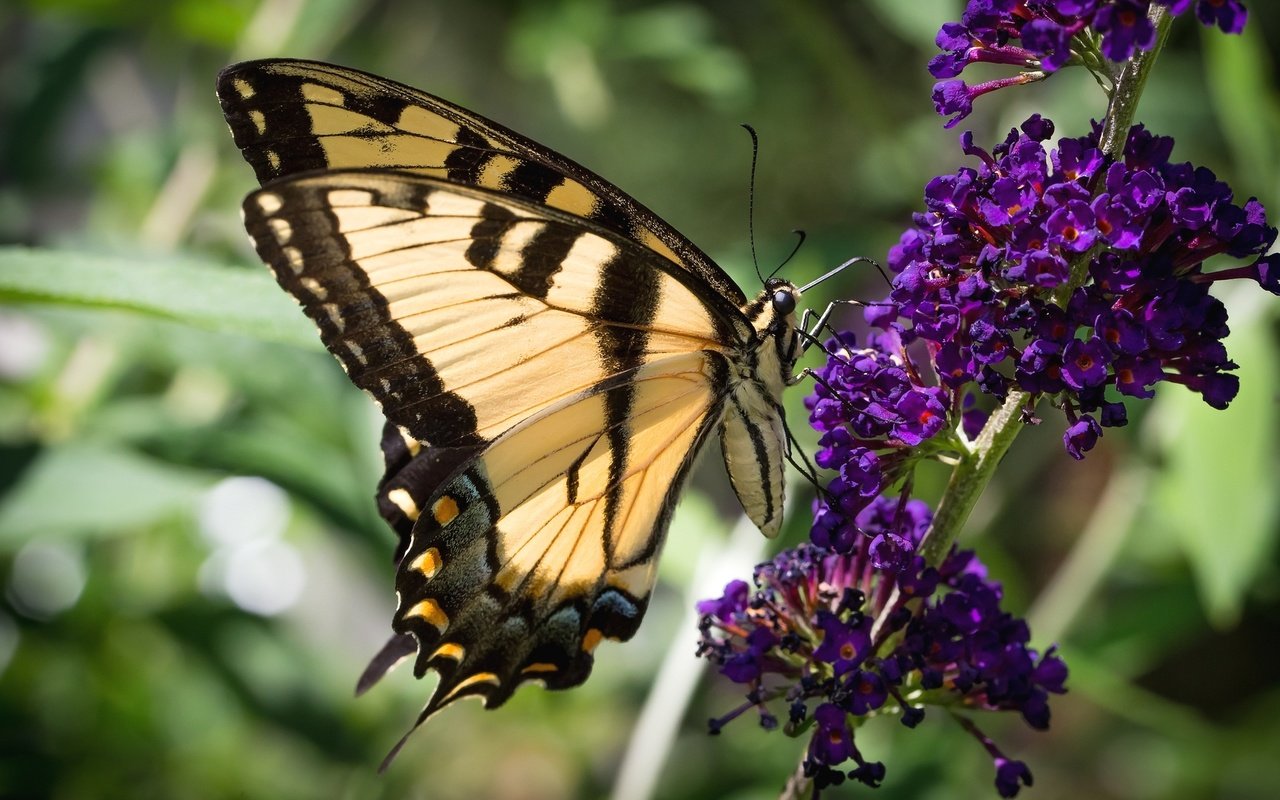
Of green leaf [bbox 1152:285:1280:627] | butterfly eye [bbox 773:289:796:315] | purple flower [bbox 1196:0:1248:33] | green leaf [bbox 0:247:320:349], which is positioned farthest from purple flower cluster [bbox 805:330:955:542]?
green leaf [bbox 1152:285:1280:627]

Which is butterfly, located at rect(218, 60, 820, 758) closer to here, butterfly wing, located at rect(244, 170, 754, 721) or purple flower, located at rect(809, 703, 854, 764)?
butterfly wing, located at rect(244, 170, 754, 721)

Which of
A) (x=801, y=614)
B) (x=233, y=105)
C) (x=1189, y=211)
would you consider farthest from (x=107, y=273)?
(x=1189, y=211)

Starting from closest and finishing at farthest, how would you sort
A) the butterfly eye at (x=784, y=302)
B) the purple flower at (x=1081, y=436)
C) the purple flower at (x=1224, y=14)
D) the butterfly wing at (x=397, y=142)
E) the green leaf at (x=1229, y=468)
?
the purple flower at (x=1224, y=14)
the purple flower at (x=1081, y=436)
the butterfly wing at (x=397, y=142)
the butterfly eye at (x=784, y=302)
the green leaf at (x=1229, y=468)

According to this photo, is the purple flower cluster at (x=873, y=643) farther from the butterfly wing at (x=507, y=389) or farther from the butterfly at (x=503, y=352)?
the butterfly wing at (x=507, y=389)

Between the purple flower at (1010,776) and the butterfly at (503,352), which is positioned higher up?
the butterfly at (503,352)

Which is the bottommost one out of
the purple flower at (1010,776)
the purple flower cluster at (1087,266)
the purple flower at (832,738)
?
the purple flower at (832,738)

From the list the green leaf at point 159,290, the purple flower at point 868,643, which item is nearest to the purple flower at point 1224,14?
the purple flower at point 868,643

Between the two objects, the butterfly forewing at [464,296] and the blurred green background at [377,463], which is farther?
the blurred green background at [377,463]
